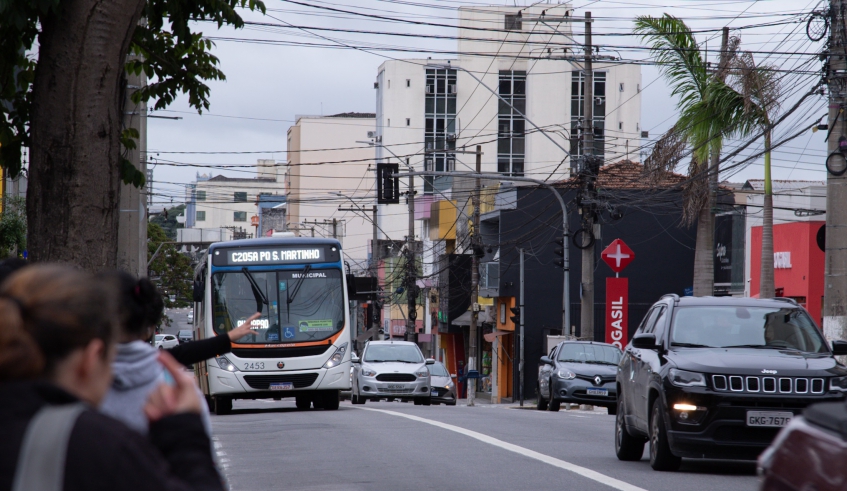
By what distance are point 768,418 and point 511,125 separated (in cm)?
7863

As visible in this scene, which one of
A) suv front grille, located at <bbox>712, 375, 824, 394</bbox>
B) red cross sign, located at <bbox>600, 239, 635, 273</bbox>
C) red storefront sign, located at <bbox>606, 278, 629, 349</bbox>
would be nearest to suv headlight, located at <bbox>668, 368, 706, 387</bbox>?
suv front grille, located at <bbox>712, 375, 824, 394</bbox>

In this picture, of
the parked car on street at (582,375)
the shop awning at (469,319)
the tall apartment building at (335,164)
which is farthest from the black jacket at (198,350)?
the tall apartment building at (335,164)

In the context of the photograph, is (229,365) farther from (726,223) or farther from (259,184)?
(259,184)

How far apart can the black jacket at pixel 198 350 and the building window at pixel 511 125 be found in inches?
3202

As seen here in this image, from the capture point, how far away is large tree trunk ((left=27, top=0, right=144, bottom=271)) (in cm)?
738

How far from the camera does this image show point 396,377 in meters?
30.3

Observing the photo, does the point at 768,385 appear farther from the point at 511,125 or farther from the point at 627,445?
the point at 511,125

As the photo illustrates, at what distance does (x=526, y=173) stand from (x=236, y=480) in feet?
250

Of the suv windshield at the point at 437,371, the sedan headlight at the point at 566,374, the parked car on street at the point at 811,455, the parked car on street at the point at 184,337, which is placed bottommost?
the parked car on street at the point at 184,337

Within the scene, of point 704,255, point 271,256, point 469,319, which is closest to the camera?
point 271,256

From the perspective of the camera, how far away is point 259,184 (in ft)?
518

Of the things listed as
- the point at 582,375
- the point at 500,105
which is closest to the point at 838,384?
the point at 582,375

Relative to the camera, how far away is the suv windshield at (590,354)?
1055 inches

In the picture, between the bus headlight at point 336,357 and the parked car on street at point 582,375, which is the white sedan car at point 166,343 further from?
the parked car on street at point 582,375
